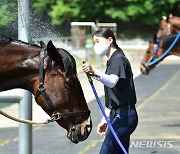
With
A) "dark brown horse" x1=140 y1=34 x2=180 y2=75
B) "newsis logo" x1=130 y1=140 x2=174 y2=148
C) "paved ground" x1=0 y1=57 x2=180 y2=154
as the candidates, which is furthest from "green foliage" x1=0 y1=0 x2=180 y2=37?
"newsis logo" x1=130 y1=140 x2=174 y2=148

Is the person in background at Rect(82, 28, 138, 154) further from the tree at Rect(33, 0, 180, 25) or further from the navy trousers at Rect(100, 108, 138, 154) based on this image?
the tree at Rect(33, 0, 180, 25)

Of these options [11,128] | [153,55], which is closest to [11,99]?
[11,128]

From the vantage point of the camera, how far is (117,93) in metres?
6.78

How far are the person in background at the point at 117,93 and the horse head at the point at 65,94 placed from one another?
1042 millimetres

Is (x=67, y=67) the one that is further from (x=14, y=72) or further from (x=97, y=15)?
(x=97, y=15)

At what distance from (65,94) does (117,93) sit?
1290 mm

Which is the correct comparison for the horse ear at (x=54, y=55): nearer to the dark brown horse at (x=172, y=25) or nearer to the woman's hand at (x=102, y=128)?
the woman's hand at (x=102, y=128)

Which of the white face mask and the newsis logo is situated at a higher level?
the white face mask

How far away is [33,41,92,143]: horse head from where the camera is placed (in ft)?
18.1

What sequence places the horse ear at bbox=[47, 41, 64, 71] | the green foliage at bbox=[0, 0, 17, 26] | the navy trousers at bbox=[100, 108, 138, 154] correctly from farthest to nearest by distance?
the navy trousers at bbox=[100, 108, 138, 154]
the green foliage at bbox=[0, 0, 17, 26]
the horse ear at bbox=[47, 41, 64, 71]

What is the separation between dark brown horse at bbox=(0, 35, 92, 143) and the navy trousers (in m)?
1.12

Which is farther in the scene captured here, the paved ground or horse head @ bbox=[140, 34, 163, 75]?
horse head @ bbox=[140, 34, 163, 75]

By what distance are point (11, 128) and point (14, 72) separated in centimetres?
697

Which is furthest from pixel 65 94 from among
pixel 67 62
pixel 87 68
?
pixel 87 68
